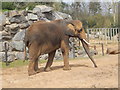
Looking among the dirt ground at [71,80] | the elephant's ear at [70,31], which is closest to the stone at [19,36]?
the elephant's ear at [70,31]

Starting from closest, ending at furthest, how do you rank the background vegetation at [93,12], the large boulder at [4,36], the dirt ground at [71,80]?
1. the dirt ground at [71,80]
2. the large boulder at [4,36]
3. the background vegetation at [93,12]

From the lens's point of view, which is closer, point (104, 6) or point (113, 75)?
point (113, 75)

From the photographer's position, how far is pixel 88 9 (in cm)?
4406

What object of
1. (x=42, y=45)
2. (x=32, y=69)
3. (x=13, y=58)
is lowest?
(x=13, y=58)

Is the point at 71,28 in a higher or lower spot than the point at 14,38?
higher

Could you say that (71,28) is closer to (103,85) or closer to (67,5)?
(103,85)

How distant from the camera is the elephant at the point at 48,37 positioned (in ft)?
25.7

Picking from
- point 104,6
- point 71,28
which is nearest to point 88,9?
point 104,6

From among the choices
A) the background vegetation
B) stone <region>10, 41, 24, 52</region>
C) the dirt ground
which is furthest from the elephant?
the background vegetation

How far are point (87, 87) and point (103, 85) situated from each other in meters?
0.42

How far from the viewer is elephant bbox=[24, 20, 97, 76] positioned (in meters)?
7.84

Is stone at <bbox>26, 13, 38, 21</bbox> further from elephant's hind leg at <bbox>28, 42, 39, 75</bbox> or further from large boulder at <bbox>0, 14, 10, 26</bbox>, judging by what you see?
elephant's hind leg at <bbox>28, 42, 39, 75</bbox>

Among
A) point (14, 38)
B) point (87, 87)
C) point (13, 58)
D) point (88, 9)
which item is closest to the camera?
point (87, 87)

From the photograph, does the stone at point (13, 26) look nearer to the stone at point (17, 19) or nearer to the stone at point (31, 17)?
the stone at point (17, 19)
